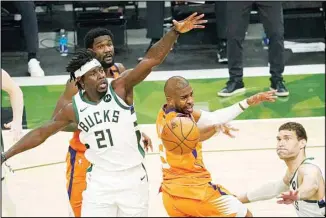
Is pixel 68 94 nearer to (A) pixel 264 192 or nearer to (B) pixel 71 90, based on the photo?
(B) pixel 71 90

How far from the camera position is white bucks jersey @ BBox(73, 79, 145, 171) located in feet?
13.4

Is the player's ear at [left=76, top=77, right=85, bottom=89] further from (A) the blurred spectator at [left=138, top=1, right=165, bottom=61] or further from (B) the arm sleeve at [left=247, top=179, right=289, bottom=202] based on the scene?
(A) the blurred spectator at [left=138, top=1, right=165, bottom=61]

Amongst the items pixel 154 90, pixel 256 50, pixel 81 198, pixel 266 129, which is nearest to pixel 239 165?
pixel 266 129

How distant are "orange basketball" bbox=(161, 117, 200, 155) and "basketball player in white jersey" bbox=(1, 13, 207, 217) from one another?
149mm

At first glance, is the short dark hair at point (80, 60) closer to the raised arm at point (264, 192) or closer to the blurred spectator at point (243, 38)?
the raised arm at point (264, 192)

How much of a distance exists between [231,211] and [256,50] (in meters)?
2.75

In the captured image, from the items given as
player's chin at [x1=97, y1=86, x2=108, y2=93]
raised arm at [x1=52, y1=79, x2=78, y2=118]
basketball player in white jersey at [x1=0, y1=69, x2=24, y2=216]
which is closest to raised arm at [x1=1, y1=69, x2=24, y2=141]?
basketball player in white jersey at [x1=0, y1=69, x2=24, y2=216]

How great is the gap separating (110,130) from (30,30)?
72.3 inches

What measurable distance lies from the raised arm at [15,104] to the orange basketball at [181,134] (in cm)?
78

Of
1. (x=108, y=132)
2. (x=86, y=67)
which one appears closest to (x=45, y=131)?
(x=108, y=132)

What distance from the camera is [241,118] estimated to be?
251 inches

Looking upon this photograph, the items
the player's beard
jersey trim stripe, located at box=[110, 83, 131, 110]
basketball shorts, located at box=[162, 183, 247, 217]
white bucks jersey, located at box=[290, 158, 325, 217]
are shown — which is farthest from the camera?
white bucks jersey, located at box=[290, 158, 325, 217]

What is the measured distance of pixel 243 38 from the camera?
5.93 meters

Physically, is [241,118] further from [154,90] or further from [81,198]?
[81,198]
